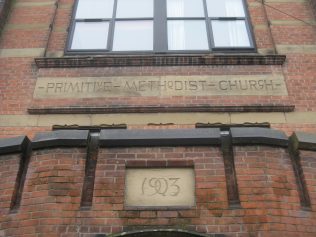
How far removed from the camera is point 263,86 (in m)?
7.18

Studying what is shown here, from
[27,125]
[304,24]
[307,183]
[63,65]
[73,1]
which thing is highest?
[73,1]

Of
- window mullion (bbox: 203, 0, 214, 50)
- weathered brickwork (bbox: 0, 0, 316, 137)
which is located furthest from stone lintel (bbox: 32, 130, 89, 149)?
window mullion (bbox: 203, 0, 214, 50)

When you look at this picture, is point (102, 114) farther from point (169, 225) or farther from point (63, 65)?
point (169, 225)

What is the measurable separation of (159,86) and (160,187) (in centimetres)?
248

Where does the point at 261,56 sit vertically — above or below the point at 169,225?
above

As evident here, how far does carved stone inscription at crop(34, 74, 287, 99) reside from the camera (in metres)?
7.11

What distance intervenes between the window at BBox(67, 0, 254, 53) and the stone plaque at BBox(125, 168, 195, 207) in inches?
128

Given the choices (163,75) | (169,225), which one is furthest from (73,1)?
(169,225)

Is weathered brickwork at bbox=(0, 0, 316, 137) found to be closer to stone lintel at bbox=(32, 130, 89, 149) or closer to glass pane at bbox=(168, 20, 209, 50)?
glass pane at bbox=(168, 20, 209, 50)

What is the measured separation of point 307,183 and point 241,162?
2.67ft

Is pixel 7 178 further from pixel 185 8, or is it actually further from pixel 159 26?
pixel 185 8

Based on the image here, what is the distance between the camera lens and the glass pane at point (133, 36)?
809 cm

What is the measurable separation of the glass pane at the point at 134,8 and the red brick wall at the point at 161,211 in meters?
4.18

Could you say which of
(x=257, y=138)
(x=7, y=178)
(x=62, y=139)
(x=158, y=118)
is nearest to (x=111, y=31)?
(x=158, y=118)
